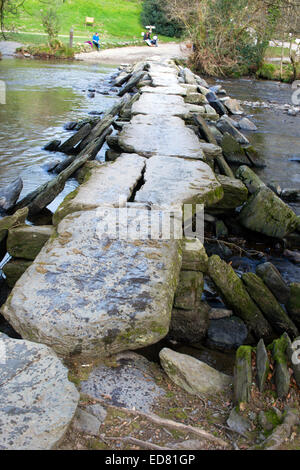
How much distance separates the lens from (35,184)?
6.66 meters

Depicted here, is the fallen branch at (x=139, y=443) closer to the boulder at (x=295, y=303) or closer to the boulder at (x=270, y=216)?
the boulder at (x=295, y=303)

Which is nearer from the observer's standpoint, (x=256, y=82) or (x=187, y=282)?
(x=187, y=282)

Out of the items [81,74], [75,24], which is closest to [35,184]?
[81,74]

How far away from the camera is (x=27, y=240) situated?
3770 millimetres

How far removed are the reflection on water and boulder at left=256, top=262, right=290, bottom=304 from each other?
10.2 feet

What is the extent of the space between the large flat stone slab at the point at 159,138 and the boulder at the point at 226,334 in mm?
2505

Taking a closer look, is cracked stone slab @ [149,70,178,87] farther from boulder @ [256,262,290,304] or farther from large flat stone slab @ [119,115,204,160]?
boulder @ [256,262,290,304]

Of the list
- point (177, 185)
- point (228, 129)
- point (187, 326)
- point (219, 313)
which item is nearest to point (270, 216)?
point (177, 185)

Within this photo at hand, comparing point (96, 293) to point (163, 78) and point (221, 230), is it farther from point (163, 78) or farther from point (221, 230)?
point (163, 78)

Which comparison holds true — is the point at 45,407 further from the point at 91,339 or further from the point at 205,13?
the point at 205,13

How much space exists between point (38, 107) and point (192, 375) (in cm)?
996

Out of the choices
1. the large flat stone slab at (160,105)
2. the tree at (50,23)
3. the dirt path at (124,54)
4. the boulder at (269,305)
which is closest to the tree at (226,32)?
the dirt path at (124,54)
